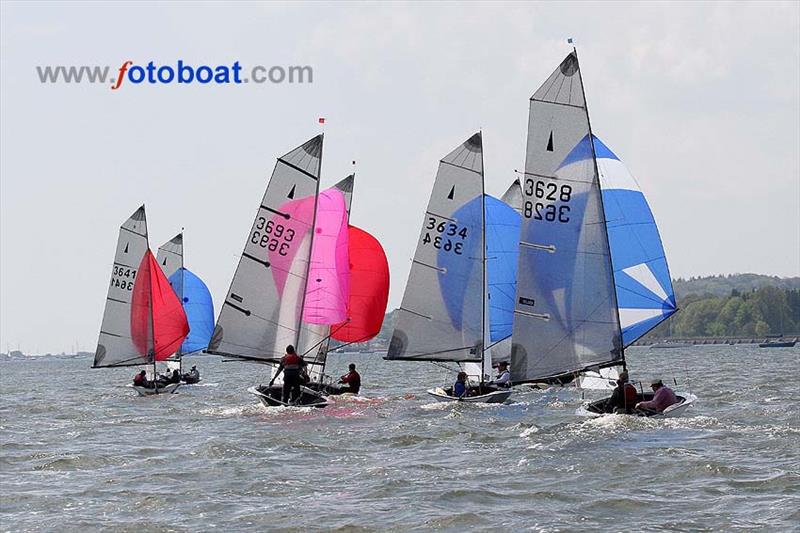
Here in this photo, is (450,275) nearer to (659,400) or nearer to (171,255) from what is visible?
(659,400)

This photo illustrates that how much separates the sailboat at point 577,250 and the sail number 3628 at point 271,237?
9.17 metres

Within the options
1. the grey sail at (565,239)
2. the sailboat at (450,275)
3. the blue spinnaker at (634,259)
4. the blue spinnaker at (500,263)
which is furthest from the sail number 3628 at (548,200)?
the blue spinnaker at (500,263)

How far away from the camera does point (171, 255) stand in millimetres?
61938

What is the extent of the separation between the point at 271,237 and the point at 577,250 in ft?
35.7

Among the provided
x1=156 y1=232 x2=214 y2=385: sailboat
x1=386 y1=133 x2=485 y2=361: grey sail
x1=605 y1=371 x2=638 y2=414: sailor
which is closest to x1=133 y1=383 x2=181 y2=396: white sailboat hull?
x1=156 y1=232 x2=214 y2=385: sailboat

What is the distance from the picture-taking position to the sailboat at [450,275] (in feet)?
121

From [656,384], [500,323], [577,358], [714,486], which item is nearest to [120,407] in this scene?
[500,323]

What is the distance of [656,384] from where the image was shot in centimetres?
2705

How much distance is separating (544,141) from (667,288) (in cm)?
476

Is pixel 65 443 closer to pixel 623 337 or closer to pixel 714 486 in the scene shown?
pixel 623 337

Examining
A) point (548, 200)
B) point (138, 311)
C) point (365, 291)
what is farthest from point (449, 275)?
point (138, 311)

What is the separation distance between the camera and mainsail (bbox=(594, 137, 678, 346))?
28.8 meters

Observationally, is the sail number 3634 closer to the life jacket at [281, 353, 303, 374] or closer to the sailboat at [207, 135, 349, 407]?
the sailboat at [207, 135, 349, 407]

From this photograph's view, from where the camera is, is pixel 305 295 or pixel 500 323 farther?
pixel 500 323
